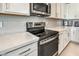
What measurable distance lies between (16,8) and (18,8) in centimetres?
4

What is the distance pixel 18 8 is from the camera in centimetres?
134

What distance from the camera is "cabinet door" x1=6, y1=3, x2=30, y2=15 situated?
46.4 inches

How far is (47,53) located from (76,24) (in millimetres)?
951

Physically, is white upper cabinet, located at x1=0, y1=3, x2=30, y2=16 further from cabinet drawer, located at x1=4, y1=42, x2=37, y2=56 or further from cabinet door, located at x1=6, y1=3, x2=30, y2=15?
cabinet drawer, located at x1=4, y1=42, x2=37, y2=56

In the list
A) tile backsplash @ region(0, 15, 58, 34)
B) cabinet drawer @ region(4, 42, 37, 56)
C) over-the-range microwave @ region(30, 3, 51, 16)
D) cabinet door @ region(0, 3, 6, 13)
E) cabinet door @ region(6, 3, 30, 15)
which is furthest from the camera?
over-the-range microwave @ region(30, 3, 51, 16)

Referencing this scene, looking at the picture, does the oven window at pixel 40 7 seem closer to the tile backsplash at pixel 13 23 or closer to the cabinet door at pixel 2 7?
the tile backsplash at pixel 13 23

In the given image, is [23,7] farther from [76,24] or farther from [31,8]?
[76,24]

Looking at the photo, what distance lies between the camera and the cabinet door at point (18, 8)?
1178 millimetres

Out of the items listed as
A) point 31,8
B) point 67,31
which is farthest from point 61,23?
point 31,8

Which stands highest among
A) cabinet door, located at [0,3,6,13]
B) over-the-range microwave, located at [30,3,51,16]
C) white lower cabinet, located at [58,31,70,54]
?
over-the-range microwave, located at [30,3,51,16]

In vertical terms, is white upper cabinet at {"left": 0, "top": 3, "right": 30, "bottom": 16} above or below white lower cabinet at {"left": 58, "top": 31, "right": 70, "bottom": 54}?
above

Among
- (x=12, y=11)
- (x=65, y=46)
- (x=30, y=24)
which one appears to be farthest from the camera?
(x=65, y=46)

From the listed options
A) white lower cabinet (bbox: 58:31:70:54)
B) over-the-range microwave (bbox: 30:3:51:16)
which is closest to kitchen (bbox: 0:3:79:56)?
over-the-range microwave (bbox: 30:3:51:16)

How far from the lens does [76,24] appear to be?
84.7 inches
